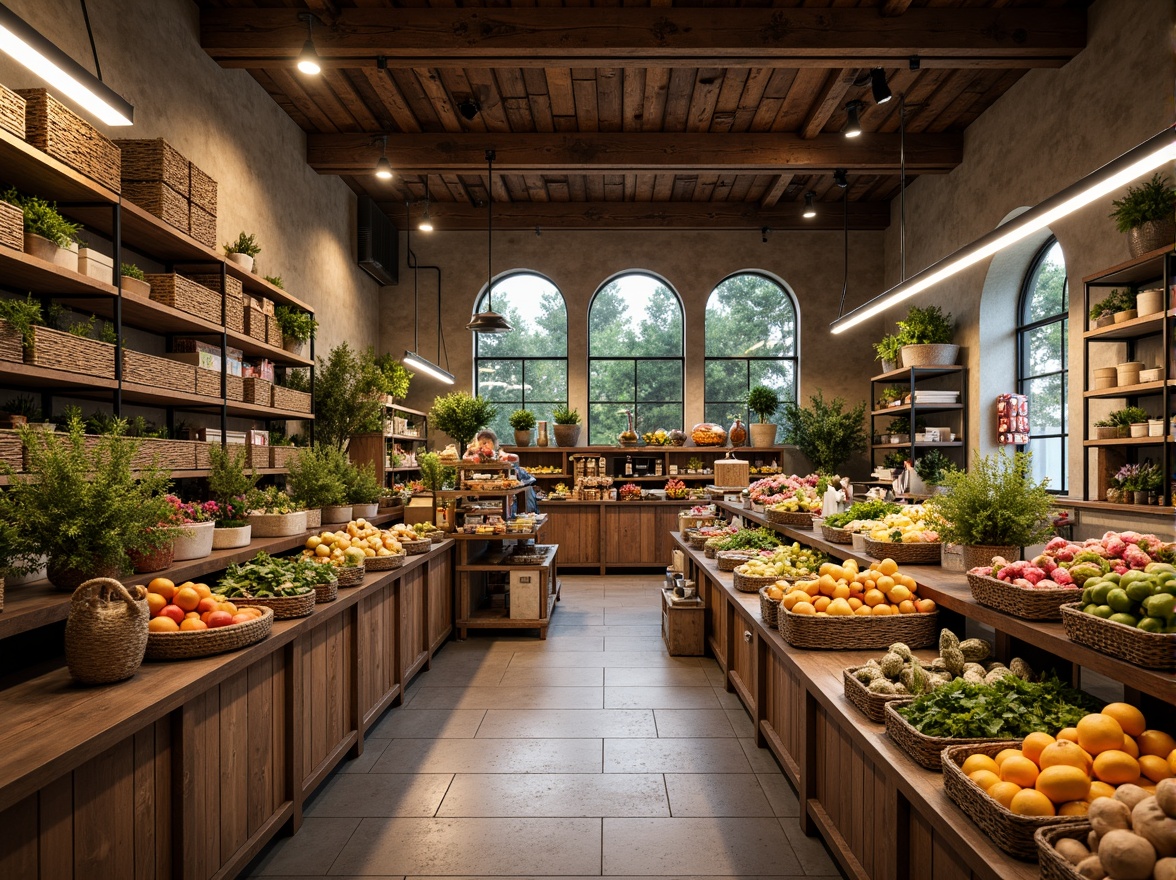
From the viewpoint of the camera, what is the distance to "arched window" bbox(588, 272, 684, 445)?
1097 cm

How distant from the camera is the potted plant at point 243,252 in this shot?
539 centimetres

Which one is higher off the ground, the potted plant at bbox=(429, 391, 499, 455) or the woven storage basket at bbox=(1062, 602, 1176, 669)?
the potted plant at bbox=(429, 391, 499, 455)

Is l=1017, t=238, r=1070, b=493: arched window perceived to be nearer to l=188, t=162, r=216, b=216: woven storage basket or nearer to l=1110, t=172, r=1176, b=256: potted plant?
l=1110, t=172, r=1176, b=256: potted plant

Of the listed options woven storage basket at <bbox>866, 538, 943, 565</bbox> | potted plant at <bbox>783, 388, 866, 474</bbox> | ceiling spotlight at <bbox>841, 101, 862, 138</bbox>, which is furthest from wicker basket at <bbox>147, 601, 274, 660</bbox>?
potted plant at <bbox>783, 388, 866, 474</bbox>

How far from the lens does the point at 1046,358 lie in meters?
7.44

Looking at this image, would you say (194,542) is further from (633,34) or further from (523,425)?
(523,425)

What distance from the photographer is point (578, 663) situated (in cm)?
553

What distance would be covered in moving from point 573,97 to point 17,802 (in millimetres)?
7055

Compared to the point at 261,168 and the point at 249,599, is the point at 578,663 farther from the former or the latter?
the point at 261,168

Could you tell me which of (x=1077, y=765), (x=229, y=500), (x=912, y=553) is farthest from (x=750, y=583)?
(x=229, y=500)

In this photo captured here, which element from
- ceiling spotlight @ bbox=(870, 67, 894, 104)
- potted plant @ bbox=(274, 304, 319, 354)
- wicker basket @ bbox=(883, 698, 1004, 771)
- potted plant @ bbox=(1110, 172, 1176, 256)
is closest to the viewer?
wicker basket @ bbox=(883, 698, 1004, 771)

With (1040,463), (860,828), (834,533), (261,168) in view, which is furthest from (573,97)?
(860,828)

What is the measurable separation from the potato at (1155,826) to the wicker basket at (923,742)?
0.52 meters

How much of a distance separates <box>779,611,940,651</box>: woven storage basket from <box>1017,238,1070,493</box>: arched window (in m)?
5.02
